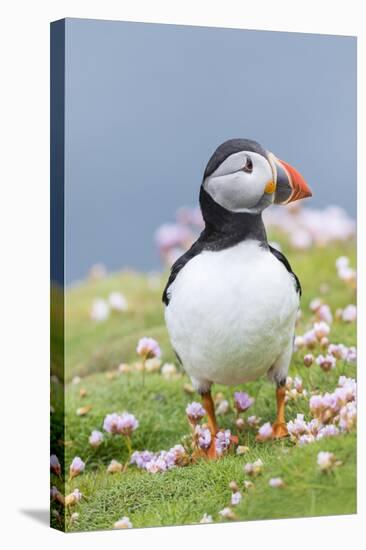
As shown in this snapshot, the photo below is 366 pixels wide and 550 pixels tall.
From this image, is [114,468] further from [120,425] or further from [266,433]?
[266,433]

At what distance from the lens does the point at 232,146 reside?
20.5ft

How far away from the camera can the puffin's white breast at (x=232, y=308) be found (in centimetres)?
621

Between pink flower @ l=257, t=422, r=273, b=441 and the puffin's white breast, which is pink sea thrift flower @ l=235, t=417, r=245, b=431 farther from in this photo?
the puffin's white breast

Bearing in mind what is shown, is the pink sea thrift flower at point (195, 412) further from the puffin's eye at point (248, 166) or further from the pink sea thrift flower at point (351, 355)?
the puffin's eye at point (248, 166)

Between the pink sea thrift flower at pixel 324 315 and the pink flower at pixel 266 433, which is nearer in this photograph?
the pink flower at pixel 266 433

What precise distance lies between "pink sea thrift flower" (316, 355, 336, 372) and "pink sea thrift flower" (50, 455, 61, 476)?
1.50m

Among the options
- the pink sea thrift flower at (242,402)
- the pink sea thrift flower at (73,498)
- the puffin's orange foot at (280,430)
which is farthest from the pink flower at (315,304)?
the pink sea thrift flower at (73,498)

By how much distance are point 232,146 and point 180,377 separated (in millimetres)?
1640

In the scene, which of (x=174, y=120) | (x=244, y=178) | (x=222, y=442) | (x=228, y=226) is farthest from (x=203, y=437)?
(x=174, y=120)

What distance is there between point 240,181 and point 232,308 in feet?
1.93

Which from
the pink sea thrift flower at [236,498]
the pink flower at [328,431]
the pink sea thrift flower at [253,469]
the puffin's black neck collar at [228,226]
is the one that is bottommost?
the pink sea thrift flower at [236,498]

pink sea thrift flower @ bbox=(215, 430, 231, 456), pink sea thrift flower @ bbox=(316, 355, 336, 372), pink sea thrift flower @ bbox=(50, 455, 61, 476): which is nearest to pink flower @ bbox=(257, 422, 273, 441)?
pink sea thrift flower @ bbox=(215, 430, 231, 456)

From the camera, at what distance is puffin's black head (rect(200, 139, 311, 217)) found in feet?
20.3

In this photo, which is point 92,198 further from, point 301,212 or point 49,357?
point 301,212
